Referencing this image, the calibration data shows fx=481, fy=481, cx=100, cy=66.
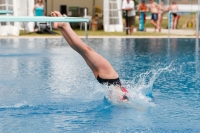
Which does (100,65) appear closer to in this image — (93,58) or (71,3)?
(93,58)

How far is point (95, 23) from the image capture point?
2419 cm

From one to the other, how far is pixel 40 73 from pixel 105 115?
12.1ft

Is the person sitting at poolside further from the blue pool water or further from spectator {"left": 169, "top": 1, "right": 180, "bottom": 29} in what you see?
spectator {"left": 169, "top": 1, "right": 180, "bottom": 29}

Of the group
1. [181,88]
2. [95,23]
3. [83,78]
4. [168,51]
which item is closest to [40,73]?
[83,78]

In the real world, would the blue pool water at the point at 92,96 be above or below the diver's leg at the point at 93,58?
below

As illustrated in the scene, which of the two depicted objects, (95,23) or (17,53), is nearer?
(17,53)

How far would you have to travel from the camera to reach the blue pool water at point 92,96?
17.0 feet

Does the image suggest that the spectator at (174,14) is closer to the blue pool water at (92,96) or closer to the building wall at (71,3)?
the building wall at (71,3)

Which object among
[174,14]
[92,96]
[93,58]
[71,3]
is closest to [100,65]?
[93,58]

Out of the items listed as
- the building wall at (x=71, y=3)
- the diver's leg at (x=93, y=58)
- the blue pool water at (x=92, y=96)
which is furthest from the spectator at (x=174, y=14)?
the diver's leg at (x=93, y=58)

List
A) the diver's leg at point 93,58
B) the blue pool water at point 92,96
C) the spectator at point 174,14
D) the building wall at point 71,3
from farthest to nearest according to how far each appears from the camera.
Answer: the building wall at point 71,3 → the spectator at point 174,14 → the diver's leg at point 93,58 → the blue pool water at point 92,96

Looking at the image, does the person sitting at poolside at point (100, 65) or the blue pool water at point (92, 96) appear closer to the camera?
the blue pool water at point (92, 96)

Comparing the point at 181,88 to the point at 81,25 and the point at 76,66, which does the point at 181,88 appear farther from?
the point at 81,25

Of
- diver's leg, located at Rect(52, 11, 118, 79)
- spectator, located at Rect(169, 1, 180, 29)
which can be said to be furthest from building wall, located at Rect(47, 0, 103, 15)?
diver's leg, located at Rect(52, 11, 118, 79)
